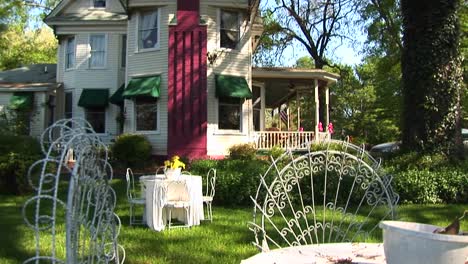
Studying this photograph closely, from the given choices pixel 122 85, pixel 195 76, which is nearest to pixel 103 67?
pixel 122 85

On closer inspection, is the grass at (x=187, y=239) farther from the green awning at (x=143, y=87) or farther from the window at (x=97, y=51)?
the window at (x=97, y=51)

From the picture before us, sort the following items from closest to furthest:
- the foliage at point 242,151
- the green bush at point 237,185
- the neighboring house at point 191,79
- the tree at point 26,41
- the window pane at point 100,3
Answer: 1. the green bush at point 237,185
2. the foliage at point 242,151
3. the neighboring house at point 191,79
4. the window pane at point 100,3
5. the tree at point 26,41

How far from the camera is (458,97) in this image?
37.8ft

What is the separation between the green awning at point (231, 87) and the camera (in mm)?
18188

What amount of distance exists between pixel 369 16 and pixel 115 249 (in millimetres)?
26217

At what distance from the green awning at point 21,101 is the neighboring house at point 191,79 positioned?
262cm

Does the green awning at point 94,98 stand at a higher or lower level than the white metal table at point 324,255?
higher

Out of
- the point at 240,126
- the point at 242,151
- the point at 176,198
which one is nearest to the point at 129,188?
the point at 176,198

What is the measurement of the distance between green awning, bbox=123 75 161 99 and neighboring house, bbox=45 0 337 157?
4 cm

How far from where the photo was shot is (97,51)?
2234cm

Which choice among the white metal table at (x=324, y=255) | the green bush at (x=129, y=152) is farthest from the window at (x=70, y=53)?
the white metal table at (x=324, y=255)

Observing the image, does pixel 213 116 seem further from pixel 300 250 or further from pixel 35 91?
pixel 300 250

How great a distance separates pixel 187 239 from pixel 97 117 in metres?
16.4

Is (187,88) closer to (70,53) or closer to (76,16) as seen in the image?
(70,53)
